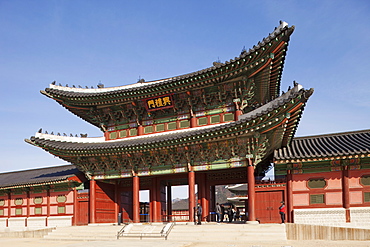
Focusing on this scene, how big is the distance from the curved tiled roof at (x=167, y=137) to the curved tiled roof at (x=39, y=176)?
247 cm

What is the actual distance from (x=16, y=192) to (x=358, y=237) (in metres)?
26.2

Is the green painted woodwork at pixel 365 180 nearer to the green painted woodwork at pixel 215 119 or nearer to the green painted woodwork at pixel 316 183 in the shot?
the green painted woodwork at pixel 316 183

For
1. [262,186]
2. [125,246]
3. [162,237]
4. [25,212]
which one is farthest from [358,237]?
[25,212]

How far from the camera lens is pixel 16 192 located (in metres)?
31.5

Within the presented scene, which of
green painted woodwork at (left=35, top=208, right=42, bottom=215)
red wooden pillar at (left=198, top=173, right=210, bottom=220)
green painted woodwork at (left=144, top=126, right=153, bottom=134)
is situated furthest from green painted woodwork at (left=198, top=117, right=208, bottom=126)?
green painted woodwork at (left=35, top=208, right=42, bottom=215)

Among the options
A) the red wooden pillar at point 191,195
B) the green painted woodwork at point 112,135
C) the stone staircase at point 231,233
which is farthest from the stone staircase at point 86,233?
the green painted woodwork at point 112,135

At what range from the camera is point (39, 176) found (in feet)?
105

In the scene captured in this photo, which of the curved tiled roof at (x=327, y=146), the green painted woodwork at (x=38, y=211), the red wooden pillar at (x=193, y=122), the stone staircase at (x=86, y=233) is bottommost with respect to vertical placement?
the stone staircase at (x=86, y=233)

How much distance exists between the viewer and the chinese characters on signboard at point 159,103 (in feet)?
85.8

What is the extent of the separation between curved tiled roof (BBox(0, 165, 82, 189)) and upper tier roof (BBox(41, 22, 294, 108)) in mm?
5366

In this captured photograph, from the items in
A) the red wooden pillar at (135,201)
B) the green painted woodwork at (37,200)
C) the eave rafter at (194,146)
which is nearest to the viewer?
the eave rafter at (194,146)

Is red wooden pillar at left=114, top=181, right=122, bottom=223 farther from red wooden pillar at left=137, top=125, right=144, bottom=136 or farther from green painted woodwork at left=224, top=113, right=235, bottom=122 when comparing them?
green painted woodwork at left=224, top=113, right=235, bottom=122

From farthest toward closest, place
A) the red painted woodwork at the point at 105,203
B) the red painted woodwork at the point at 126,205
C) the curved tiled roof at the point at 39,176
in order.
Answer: the red painted woodwork at the point at 126,205
the curved tiled roof at the point at 39,176
the red painted woodwork at the point at 105,203

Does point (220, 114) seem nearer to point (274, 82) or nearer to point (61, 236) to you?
point (274, 82)
